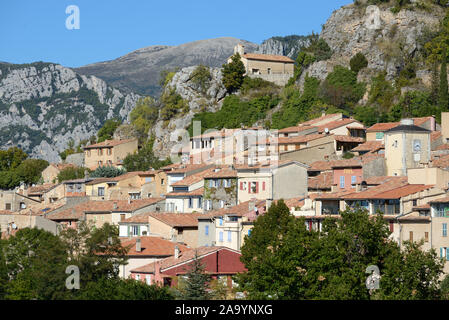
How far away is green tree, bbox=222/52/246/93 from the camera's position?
105m

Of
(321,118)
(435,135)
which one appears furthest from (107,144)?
(435,135)

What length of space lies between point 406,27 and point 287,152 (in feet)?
90.6

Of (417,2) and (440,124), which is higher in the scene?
(417,2)

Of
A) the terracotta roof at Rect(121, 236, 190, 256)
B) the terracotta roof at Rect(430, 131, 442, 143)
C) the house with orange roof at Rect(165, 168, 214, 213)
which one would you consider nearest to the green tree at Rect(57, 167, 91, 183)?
the house with orange roof at Rect(165, 168, 214, 213)

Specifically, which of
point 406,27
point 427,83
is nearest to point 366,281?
point 427,83

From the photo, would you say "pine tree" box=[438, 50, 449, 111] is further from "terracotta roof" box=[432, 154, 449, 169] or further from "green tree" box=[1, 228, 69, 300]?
"green tree" box=[1, 228, 69, 300]

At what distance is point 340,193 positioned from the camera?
57031mm

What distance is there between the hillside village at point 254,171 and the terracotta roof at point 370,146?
0.25 meters

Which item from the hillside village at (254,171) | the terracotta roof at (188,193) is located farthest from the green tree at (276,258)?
the terracotta roof at (188,193)

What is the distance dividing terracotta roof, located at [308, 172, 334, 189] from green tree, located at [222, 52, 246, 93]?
40.1 m

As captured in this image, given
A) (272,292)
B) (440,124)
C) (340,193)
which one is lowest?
(272,292)

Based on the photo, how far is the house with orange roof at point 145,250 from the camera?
55528 millimetres
